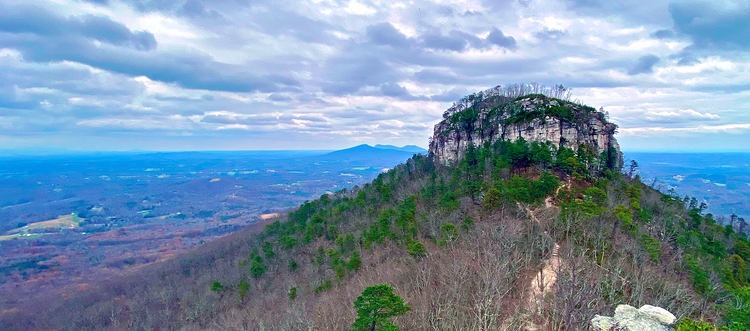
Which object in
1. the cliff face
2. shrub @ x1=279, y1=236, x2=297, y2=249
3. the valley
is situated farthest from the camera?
the valley

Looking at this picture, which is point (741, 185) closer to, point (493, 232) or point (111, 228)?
point (493, 232)

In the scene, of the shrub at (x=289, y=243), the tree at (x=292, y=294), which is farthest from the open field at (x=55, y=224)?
the tree at (x=292, y=294)

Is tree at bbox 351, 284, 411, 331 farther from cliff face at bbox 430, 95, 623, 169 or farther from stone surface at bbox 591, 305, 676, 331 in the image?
cliff face at bbox 430, 95, 623, 169

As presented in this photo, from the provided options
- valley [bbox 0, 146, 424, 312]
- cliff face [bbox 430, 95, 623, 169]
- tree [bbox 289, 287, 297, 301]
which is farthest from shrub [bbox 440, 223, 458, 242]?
valley [bbox 0, 146, 424, 312]

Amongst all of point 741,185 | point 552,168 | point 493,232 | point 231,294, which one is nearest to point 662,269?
point 493,232

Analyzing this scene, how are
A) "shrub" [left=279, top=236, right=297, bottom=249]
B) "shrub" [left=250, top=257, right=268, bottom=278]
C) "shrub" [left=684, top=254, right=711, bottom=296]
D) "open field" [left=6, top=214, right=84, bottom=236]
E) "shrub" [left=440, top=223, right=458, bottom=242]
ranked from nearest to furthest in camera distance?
"shrub" [left=684, top=254, right=711, bottom=296], "shrub" [left=440, top=223, right=458, bottom=242], "shrub" [left=250, top=257, right=268, bottom=278], "shrub" [left=279, top=236, right=297, bottom=249], "open field" [left=6, top=214, right=84, bottom=236]

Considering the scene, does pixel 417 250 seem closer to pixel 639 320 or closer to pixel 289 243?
pixel 639 320

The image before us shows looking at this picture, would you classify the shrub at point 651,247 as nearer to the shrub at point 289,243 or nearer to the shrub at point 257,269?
the shrub at point 289,243
